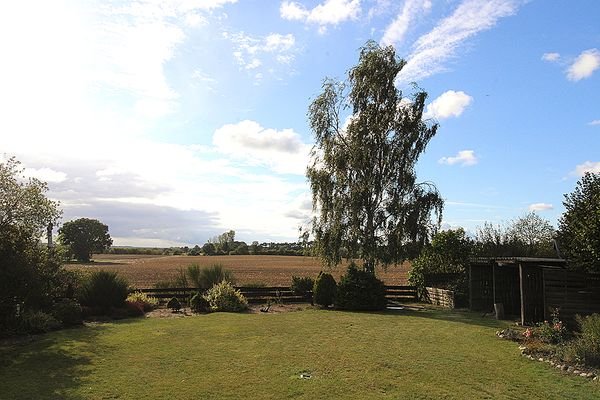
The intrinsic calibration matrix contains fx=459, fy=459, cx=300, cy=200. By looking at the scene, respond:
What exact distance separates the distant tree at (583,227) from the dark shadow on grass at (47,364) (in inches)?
502

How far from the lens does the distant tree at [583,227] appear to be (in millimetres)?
12461

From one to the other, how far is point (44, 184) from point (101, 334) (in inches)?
207

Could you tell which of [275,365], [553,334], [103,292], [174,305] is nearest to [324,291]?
[174,305]

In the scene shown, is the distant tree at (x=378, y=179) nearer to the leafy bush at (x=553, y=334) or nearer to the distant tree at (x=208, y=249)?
the leafy bush at (x=553, y=334)

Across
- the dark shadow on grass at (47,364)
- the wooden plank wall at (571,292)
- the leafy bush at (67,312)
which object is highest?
the wooden plank wall at (571,292)

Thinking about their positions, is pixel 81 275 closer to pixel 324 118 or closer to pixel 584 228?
pixel 324 118

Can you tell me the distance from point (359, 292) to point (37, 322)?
13001 mm

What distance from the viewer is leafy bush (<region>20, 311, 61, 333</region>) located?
531 inches

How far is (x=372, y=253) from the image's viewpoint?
24.1m

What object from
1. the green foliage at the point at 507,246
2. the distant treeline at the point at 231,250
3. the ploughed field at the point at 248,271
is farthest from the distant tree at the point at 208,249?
the green foliage at the point at 507,246

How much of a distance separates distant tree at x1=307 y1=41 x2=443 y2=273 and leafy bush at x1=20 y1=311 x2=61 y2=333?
1409 centimetres

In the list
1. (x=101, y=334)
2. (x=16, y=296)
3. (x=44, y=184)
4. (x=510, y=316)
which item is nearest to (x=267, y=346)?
(x=101, y=334)

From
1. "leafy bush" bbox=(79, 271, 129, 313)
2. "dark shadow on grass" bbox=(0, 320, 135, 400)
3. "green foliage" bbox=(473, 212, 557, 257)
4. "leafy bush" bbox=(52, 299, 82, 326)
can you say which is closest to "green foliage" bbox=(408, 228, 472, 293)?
"green foliage" bbox=(473, 212, 557, 257)

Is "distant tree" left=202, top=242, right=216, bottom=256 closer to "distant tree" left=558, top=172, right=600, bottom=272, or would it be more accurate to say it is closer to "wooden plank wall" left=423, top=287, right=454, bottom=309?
"wooden plank wall" left=423, top=287, right=454, bottom=309
